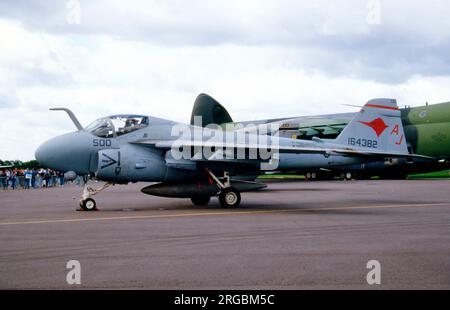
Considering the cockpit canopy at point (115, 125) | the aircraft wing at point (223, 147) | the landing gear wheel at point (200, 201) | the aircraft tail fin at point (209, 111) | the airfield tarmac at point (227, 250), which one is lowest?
the airfield tarmac at point (227, 250)

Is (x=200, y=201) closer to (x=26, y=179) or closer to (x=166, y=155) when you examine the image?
(x=166, y=155)

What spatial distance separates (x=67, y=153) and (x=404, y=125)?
107ft

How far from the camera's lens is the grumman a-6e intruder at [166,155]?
595 inches

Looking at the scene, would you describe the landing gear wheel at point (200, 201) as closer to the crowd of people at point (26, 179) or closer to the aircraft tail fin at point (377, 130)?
the aircraft tail fin at point (377, 130)

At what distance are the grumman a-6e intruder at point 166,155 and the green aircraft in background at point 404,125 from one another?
874 inches

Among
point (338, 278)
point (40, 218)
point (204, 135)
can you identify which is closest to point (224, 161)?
point (204, 135)

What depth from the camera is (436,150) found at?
129ft

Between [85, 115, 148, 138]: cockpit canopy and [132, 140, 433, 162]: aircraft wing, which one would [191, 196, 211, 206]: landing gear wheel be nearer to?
[132, 140, 433, 162]: aircraft wing

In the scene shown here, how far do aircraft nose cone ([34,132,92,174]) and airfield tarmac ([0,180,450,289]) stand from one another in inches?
64.2

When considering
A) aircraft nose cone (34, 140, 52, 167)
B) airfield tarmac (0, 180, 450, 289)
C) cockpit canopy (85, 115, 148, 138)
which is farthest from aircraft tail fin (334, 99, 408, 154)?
aircraft nose cone (34, 140, 52, 167)

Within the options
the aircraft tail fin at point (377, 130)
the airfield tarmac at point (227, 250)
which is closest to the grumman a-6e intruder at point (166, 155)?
the aircraft tail fin at point (377, 130)

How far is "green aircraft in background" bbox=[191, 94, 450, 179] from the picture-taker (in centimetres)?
3953

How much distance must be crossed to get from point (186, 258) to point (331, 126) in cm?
3483

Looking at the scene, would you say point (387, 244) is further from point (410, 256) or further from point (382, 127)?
point (382, 127)
